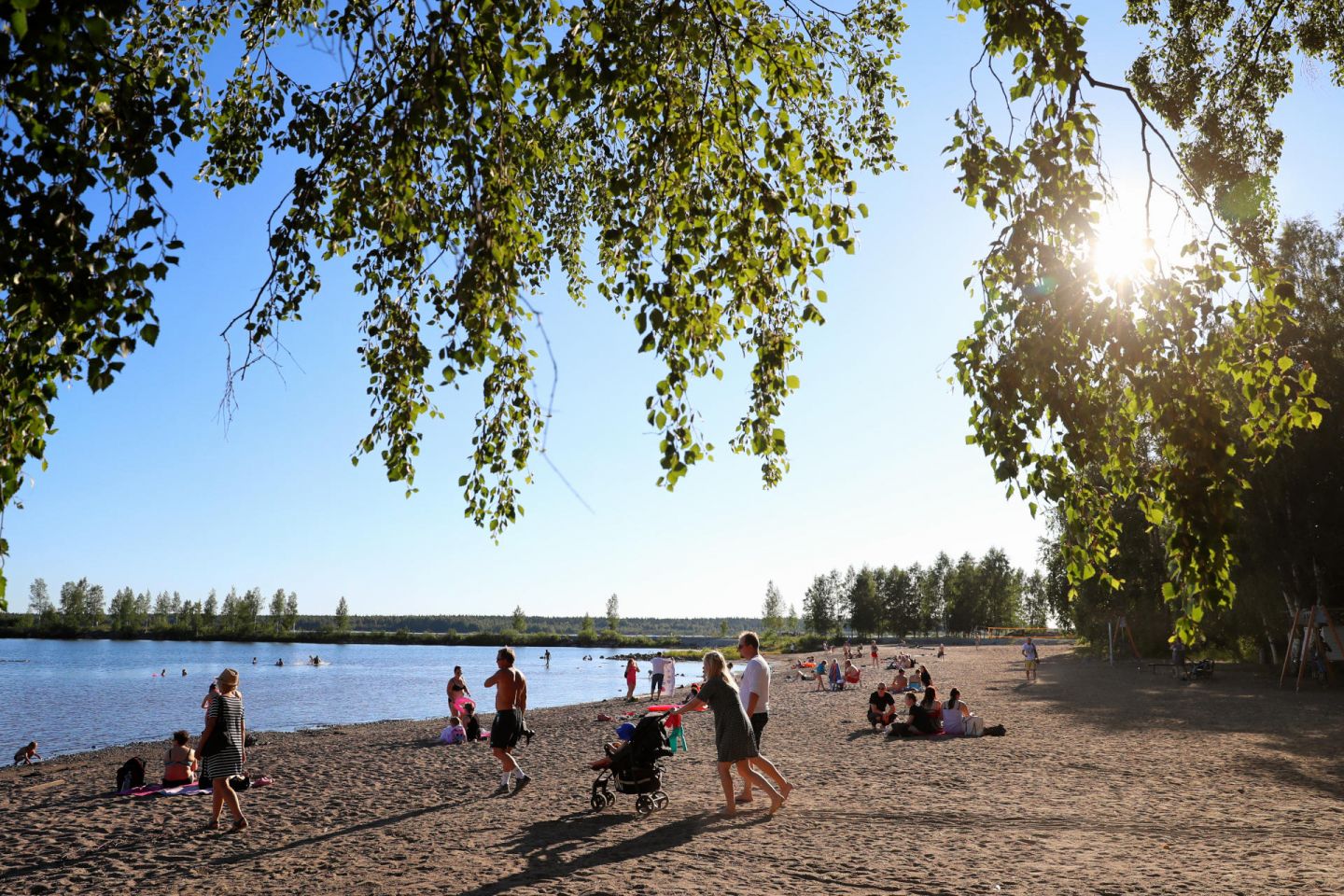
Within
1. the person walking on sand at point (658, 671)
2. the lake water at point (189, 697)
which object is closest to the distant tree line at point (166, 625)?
the lake water at point (189, 697)

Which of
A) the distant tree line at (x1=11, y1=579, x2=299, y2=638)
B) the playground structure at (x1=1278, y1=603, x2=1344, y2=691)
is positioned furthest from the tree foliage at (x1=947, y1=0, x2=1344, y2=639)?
the distant tree line at (x1=11, y1=579, x2=299, y2=638)

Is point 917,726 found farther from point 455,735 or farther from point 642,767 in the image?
point 455,735

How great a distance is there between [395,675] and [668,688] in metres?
54.8

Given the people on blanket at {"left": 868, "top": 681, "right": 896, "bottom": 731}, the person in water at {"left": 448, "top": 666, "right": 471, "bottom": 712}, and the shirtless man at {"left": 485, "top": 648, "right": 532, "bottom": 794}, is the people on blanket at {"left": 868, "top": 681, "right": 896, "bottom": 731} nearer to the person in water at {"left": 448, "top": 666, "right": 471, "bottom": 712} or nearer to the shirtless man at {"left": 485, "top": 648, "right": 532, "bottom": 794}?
the person in water at {"left": 448, "top": 666, "right": 471, "bottom": 712}

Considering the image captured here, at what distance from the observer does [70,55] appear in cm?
285

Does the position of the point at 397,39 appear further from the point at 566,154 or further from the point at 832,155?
the point at 832,155

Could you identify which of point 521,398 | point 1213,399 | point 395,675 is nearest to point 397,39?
point 521,398

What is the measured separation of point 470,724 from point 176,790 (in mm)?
7237

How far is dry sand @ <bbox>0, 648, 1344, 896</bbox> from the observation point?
744 centimetres

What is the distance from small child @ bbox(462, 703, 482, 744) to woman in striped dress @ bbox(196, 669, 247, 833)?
33.1ft

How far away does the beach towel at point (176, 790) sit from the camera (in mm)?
13555

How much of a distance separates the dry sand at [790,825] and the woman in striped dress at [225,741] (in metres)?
0.56

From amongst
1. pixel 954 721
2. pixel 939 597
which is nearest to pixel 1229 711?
pixel 954 721

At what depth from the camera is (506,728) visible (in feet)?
38.8
